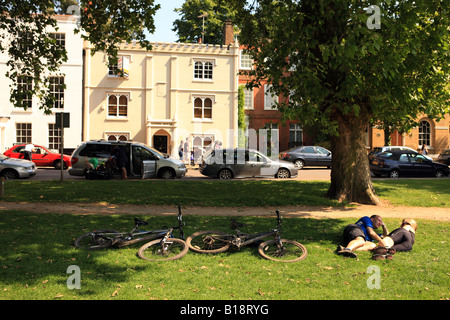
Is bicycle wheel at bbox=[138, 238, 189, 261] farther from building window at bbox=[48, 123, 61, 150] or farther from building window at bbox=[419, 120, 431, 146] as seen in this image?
building window at bbox=[419, 120, 431, 146]

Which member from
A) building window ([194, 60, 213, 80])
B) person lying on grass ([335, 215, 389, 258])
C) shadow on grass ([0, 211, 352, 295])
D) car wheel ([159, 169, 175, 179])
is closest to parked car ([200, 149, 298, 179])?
car wheel ([159, 169, 175, 179])

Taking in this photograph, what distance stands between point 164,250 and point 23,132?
99.9ft

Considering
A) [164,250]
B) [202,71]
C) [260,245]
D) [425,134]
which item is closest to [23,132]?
[202,71]

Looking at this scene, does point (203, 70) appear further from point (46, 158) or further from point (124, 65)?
point (46, 158)

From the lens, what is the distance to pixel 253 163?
19172 mm

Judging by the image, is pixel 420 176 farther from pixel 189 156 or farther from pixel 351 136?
pixel 189 156

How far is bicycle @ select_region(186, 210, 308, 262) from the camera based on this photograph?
6817mm

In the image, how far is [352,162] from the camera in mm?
12602

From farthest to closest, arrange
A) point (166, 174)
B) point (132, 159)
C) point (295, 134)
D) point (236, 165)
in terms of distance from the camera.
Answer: point (295, 134), point (236, 165), point (166, 174), point (132, 159)

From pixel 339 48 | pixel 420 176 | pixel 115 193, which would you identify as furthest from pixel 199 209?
pixel 420 176

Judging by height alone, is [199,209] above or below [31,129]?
below

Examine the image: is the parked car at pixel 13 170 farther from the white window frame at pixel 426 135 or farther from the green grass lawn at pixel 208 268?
the white window frame at pixel 426 135

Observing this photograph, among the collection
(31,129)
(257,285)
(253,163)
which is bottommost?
(257,285)

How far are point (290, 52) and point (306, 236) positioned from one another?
17.3 feet
